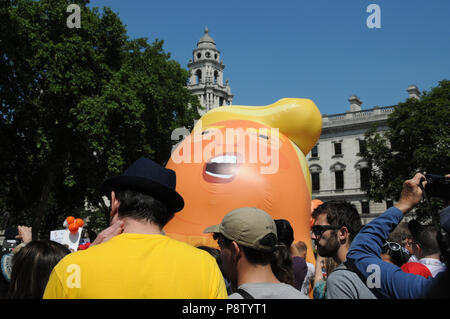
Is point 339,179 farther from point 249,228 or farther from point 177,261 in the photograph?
point 177,261

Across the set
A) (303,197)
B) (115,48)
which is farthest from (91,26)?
(303,197)

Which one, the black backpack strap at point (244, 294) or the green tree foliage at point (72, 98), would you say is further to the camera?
the green tree foliage at point (72, 98)

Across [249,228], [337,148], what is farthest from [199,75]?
[249,228]

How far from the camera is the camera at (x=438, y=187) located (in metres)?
2.05

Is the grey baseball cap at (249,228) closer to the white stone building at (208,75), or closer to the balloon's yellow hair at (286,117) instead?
the balloon's yellow hair at (286,117)

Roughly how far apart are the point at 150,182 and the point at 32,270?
3.86 ft

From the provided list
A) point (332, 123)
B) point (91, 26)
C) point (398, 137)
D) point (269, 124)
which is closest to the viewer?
point (269, 124)

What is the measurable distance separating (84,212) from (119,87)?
127 ft

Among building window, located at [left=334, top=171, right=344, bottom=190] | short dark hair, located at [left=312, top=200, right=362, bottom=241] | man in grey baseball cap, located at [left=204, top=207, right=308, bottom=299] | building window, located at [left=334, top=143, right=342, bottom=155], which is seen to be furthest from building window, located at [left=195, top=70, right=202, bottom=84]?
man in grey baseball cap, located at [left=204, top=207, right=308, bottom=299]

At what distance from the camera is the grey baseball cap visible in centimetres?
243

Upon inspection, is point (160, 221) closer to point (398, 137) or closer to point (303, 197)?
point (303, 197)

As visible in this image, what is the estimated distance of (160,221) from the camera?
221 centimetres

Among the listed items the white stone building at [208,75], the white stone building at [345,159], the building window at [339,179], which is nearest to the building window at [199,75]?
the white stone building at [208,75]

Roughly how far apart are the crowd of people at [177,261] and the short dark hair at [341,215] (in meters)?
0.45
